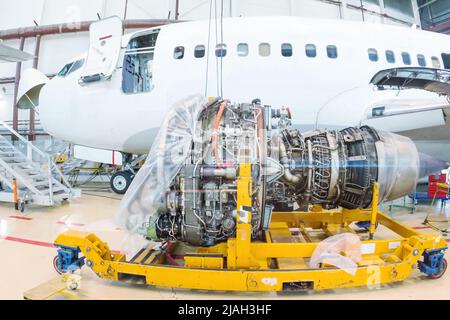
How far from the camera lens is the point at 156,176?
2.36 m

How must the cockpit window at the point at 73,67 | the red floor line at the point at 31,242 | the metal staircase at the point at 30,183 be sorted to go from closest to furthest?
the red floor line at the point at 31,242, the metal staircase at the point at 30,183, the cockpit window at the point at 73,67

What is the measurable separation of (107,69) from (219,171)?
408 cm

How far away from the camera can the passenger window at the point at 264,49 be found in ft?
18.0

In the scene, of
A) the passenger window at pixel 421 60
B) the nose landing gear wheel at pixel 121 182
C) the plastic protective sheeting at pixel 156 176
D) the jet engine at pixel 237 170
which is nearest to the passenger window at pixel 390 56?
the passenger window at pixel 421 60

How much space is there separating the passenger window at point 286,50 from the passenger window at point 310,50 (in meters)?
0.31

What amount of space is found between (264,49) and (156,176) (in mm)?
4001

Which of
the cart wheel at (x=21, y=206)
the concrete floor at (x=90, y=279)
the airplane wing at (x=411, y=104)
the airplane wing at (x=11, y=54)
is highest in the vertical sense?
the airplane wing at (x=11, y=54)

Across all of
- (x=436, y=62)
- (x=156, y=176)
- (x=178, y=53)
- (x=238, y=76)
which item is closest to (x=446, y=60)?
(x=436, y=62)

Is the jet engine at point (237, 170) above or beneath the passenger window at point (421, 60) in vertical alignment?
beneath

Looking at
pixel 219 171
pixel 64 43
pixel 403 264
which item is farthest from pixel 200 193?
pixel 64 43

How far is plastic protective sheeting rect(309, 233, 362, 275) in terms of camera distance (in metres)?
2.49

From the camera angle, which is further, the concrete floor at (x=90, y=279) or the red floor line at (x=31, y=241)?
the red floor line at (x=31, y=241)

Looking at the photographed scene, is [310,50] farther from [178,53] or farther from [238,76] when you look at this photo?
[178,53]

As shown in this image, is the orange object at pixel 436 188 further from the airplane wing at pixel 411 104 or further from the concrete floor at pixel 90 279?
the airplane wing at pixel 411 104
